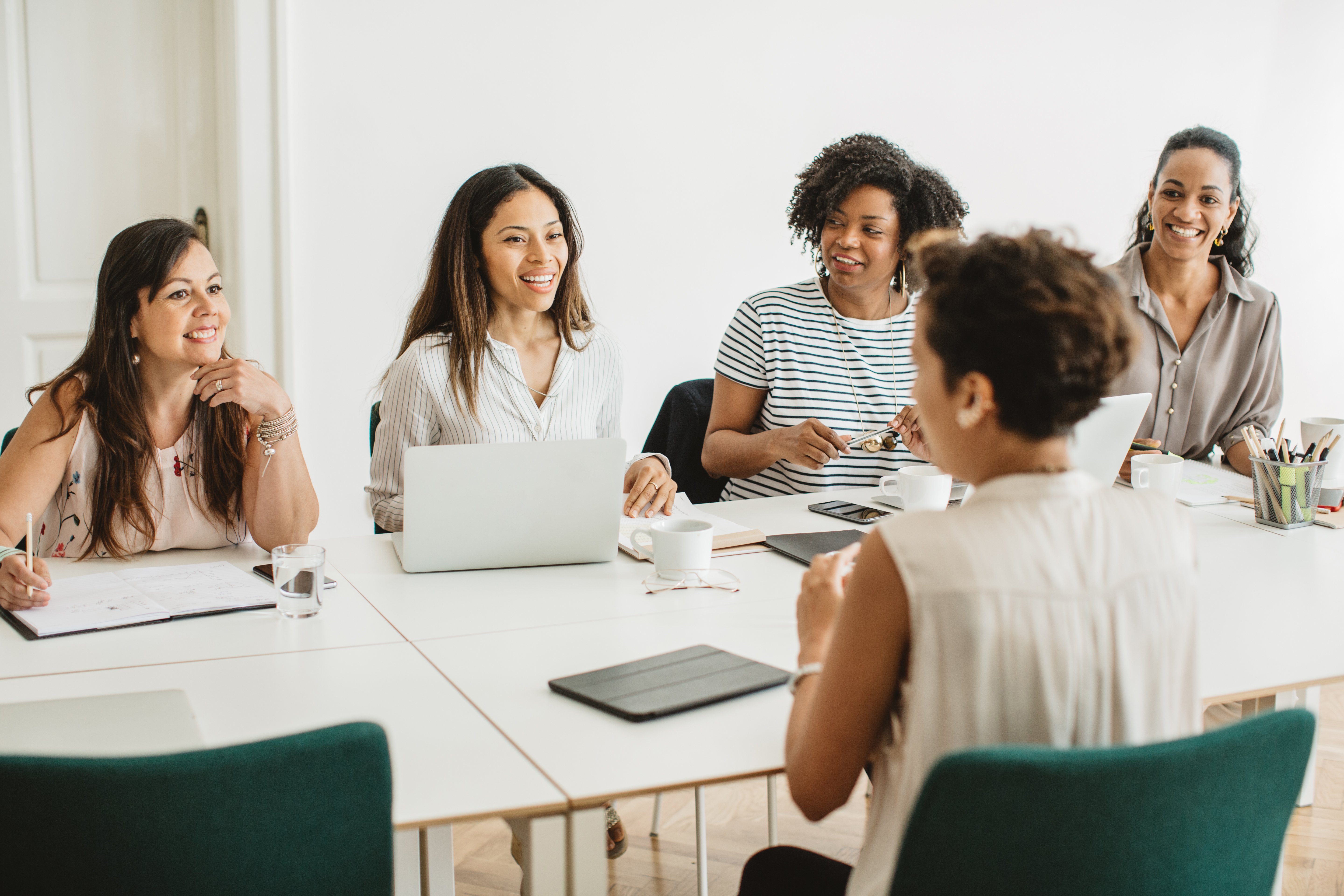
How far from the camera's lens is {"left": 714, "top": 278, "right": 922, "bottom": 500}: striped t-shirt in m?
2.42

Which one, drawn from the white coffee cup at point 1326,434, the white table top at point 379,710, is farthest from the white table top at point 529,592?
the white coffee cup at point 1326,434

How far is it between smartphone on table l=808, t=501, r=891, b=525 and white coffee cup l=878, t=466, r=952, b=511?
68 mm

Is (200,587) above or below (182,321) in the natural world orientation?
below

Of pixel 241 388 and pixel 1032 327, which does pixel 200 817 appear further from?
pixel 241 388

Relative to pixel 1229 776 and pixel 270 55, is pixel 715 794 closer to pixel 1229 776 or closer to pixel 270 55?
pixel 1229 776

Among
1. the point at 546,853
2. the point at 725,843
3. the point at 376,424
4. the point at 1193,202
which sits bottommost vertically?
the point at 725,843

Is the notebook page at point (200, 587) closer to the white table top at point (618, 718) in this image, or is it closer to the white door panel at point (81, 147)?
the white table top at point (618, 718)

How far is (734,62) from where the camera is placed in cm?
368

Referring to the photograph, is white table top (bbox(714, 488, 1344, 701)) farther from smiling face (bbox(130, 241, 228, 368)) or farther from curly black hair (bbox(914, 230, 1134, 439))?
smiling face (bbox(130, 241, 228, 368))

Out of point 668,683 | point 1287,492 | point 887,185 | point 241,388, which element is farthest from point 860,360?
point 668,683

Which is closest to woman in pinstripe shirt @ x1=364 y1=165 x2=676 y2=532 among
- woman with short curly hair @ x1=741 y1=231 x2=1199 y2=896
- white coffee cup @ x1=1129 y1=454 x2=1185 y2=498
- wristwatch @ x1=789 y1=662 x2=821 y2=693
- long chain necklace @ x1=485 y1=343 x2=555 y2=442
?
long chain necklace @ x1=485 y1=343 x2=555 y2=442

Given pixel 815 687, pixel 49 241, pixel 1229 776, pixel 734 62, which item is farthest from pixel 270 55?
pixel 1229 776

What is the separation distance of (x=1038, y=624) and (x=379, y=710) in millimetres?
666

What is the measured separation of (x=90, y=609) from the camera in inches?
55.6
